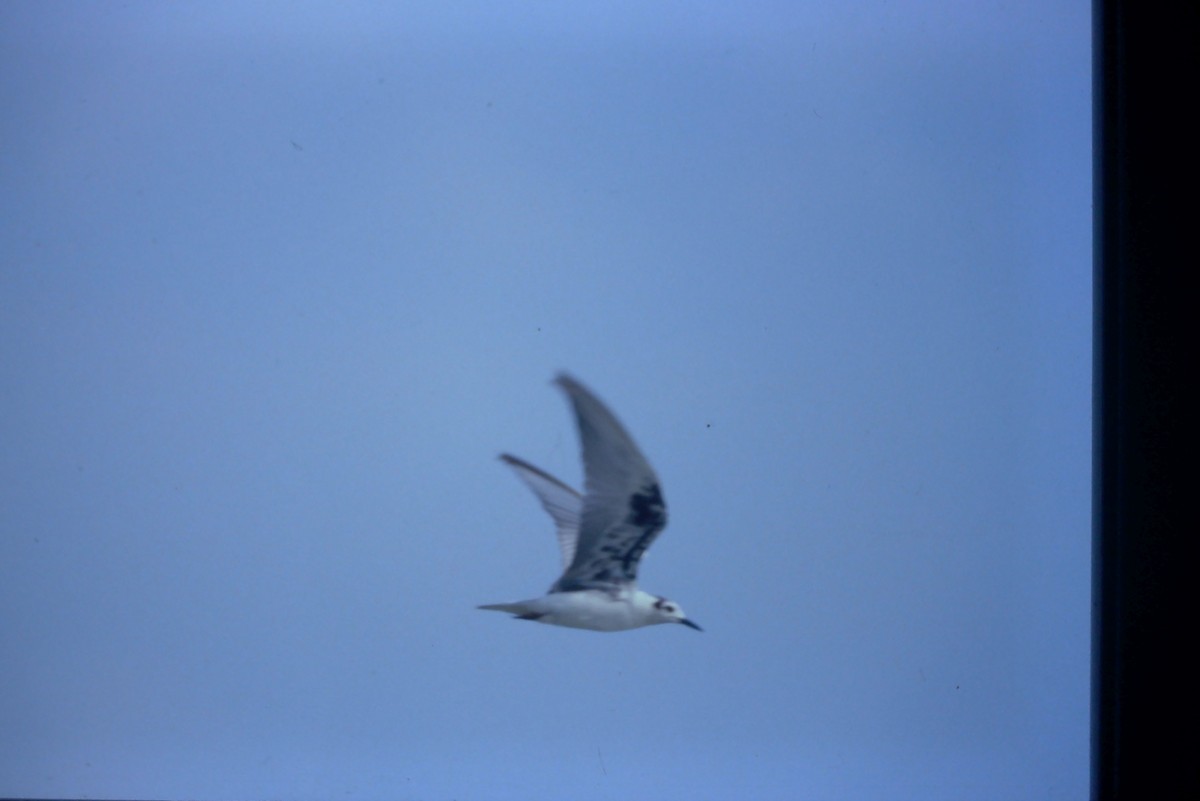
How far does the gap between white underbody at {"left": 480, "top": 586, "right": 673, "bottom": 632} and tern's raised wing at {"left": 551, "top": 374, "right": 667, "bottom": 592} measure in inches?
0.7

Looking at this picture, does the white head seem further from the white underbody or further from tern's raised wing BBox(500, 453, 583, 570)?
tern's raised wing BBox(500, 453, 583, 570)

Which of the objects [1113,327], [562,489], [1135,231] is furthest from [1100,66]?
[562,489]

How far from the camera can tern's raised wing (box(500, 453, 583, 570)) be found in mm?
1494

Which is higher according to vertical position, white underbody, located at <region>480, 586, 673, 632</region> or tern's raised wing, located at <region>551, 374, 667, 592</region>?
tern's raised wing, located at <region>551, 374, 667, 592</region>

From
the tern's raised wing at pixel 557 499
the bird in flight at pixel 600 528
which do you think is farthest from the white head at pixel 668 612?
the tern's raised wing at pixel 557 499

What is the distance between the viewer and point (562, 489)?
1.49 metres

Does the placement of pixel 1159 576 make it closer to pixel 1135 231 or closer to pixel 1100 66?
pixel 1135 231

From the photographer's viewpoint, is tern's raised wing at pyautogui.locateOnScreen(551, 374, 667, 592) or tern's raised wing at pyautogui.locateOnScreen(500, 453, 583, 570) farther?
tern's raised wing at pyautogui.locateOnScreen(500, 453, 583, 570)

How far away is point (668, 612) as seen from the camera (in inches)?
57.7

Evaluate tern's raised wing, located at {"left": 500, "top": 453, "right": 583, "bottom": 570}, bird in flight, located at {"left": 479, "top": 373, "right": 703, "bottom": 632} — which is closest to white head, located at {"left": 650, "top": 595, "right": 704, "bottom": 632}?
bird in flight, located at {"left": 479, "top": 373, "right": 703, "bottom": 632}

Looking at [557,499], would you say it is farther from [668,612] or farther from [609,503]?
[668,612]

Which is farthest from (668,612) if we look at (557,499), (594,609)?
(557,499)

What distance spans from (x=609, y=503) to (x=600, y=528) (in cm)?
5

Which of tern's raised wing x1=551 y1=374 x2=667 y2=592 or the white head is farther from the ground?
tern's raised wing x1=551 y1=374 x2=667 y2=592
